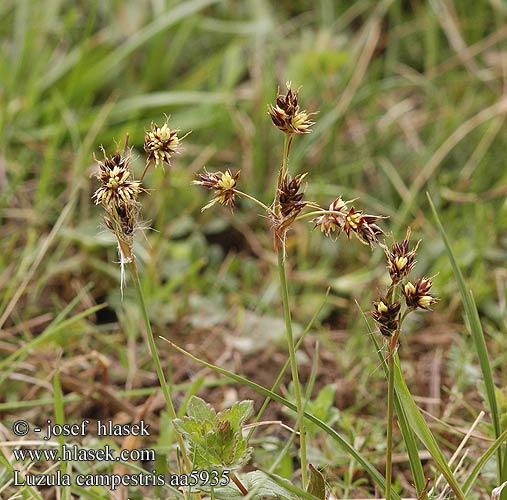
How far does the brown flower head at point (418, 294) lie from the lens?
3.33 feet

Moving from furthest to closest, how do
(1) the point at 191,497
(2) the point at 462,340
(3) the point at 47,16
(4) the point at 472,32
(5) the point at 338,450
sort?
(4) the point at 472,32, (3) the point at 47,16, (2) the point at 462,340, (5) the point at 338,450, (1) the point at 191,497

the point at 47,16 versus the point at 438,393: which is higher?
the point at 47,16

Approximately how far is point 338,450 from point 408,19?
7.50 feet

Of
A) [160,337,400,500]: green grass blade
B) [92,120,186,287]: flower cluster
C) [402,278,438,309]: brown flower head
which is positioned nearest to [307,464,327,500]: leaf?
[160,337,400,500]: green grass blade

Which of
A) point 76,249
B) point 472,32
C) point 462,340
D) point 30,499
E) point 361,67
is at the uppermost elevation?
point 472,32

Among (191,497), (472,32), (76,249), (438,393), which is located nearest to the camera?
(191,497)

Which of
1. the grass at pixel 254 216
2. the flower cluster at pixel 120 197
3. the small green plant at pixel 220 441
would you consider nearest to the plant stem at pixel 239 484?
the small green plant at pixel 220 441

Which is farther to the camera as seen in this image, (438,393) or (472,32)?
(472,32)

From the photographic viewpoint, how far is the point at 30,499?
136cm

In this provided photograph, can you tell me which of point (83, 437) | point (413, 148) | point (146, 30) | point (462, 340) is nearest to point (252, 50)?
point (146, 30)

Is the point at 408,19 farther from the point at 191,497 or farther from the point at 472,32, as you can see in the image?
the point at 191,497
